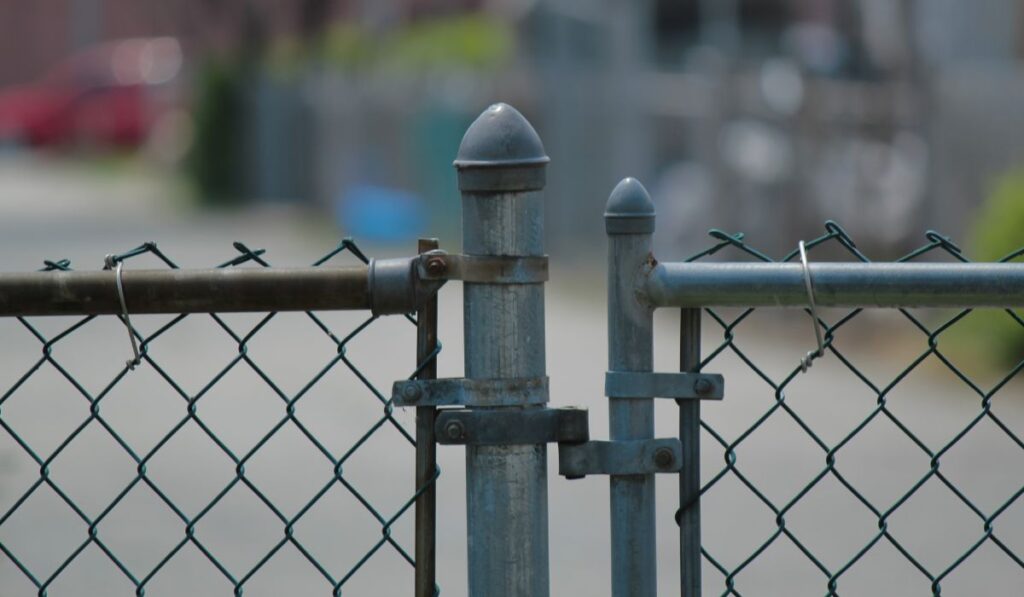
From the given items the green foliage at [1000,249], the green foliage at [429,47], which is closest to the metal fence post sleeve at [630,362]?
the green foliage at [1000,249]

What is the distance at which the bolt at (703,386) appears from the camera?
2.17m

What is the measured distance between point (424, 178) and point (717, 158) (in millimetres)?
6464

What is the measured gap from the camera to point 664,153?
15.0m

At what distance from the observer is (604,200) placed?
599 inches

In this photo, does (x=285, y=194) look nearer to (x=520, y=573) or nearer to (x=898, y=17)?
(x=898, y=17)

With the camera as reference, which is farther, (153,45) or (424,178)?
(153,45)

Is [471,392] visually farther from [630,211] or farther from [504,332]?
[630,211]

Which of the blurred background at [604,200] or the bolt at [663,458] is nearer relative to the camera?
the bolt at [663,458]

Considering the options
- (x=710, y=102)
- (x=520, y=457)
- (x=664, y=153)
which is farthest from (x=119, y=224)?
(x=520, y=457)

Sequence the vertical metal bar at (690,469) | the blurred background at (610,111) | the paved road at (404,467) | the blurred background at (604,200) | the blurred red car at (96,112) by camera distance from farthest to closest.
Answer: the blurred red car at (96,112), the blurred background at (610,111), the blurred background at (604,200), the paved road at (404,467), the vertical metal bar at (690,469)

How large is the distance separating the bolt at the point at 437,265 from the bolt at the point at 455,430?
0.69 feet

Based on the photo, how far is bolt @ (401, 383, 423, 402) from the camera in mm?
2139

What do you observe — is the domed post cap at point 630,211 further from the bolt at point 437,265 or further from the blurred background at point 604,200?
the blurred background at point 604,200

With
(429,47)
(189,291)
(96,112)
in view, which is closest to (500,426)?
(189,291)
